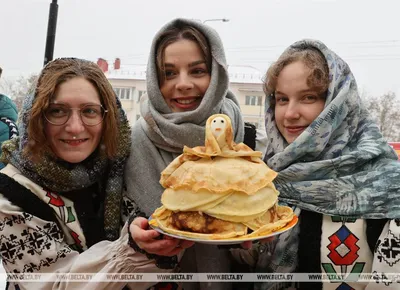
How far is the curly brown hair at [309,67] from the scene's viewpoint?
62.6 inches

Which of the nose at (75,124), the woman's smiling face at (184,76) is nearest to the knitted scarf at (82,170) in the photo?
the nose at (75,124)

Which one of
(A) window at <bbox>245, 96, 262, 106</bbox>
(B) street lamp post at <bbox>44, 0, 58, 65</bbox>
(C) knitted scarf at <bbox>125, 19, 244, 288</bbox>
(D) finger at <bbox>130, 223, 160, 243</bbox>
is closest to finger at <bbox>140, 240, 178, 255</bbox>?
(D) finger at <bbox>130, 223, 160, 243</bbox>

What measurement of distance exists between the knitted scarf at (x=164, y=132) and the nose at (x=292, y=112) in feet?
1.13

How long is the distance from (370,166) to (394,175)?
0.09 metres

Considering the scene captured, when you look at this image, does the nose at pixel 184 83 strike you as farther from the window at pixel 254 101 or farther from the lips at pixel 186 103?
the window at pixel 254 101

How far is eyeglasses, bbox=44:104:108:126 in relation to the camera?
161cm

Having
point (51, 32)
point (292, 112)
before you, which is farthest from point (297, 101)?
point (51, 32)

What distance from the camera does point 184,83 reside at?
5.86ft

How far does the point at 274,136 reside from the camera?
174cm

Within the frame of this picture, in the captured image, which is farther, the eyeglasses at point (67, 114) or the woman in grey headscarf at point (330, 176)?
the eyeglasses at point (67, 114)

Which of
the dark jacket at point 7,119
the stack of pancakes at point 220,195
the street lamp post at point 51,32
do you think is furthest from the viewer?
the street lamp post at point 51,32

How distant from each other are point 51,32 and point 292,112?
334cm

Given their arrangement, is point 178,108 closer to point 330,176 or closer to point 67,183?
point 67,183

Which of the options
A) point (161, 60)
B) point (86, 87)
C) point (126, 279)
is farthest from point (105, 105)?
point (126, 279)
